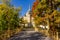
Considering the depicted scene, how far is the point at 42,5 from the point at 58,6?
2.55 m

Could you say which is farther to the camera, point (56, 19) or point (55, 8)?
point (55, 8)

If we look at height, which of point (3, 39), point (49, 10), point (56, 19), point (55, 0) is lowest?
point (3, 39)

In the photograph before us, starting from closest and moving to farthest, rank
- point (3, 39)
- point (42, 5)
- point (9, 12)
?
point (3, 39)
point (42, 5)
point (9, 12)

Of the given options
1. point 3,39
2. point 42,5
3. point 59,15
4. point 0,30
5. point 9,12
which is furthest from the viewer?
point 9,12

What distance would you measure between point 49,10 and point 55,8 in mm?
1574

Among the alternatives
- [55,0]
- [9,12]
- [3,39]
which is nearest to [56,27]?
[55,0]

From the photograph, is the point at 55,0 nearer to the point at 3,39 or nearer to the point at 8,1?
the point at 8,1

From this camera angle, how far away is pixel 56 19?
2153 centimetres

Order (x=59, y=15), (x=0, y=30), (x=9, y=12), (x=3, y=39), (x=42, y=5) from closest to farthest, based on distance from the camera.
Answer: (x=3, y=39) < (x=0, y=30) < (x=59, y=15) < (x=42, y=5) < (x=9, y=12)

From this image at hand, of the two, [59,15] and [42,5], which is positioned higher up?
[42,5]

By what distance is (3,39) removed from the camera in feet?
56.8

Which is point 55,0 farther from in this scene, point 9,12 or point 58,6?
point 9,12

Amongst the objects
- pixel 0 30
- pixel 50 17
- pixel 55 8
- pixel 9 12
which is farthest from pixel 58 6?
pixel 0 30

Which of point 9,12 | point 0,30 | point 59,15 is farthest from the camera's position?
point 9,12
